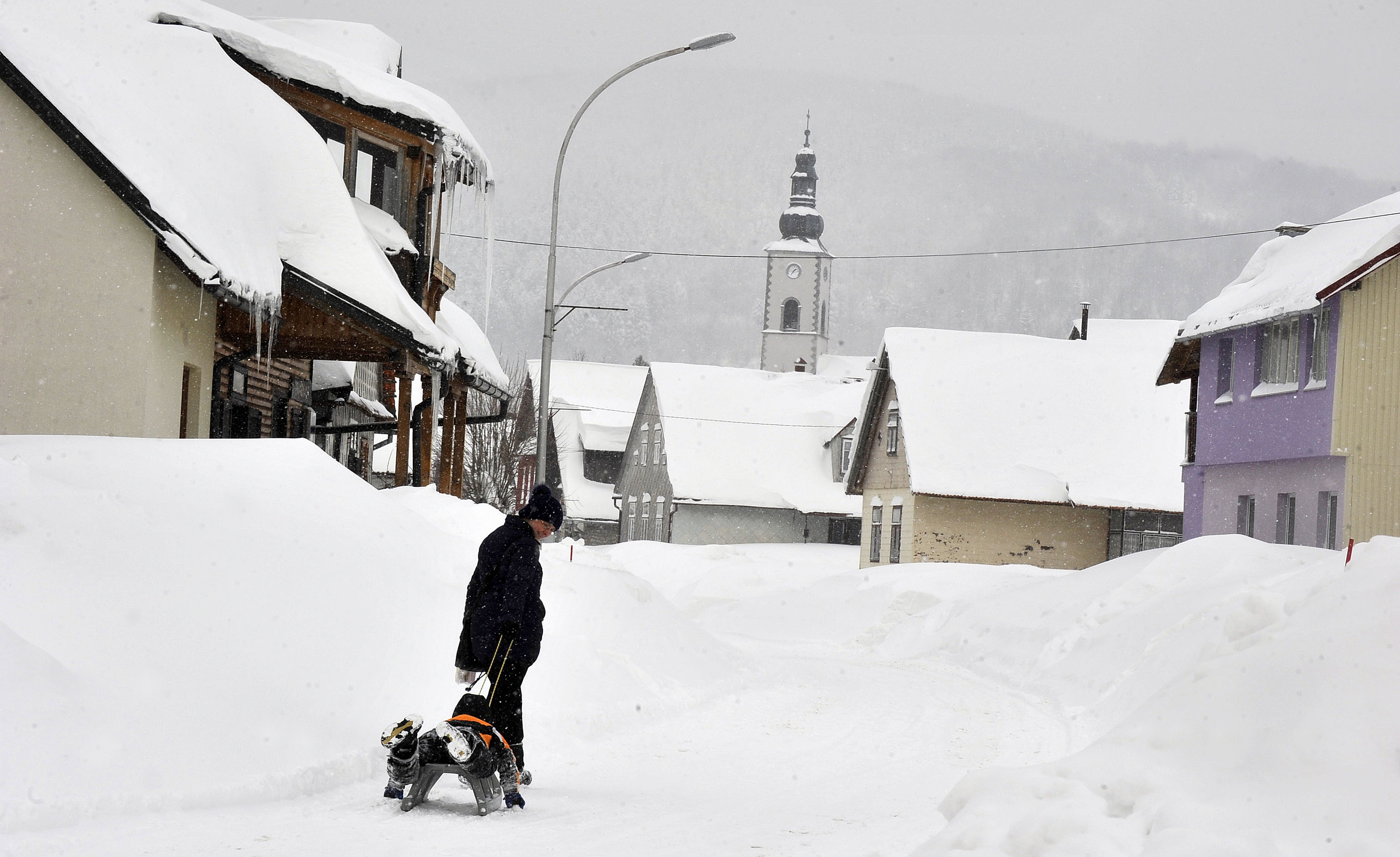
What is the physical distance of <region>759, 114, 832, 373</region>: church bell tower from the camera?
3900 inches

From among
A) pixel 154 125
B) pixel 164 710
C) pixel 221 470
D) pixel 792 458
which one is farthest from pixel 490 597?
pixel 792 458

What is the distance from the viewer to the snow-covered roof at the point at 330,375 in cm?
2475

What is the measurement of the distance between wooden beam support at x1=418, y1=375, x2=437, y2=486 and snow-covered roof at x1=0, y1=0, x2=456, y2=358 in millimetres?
1586

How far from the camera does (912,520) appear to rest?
36.7 metres

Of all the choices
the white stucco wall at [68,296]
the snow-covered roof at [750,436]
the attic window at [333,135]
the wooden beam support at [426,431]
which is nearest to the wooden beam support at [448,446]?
the wooden beam support at [426,431]

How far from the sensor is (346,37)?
2267 centimetres

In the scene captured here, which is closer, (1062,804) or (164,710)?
(1062,804)

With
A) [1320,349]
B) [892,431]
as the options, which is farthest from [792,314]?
[1320,349]

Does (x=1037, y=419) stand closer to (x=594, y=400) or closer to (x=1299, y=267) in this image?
(x=1299, y=267)

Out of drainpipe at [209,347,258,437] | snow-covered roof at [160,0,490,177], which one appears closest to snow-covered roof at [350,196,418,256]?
snow-covered roof at [160,0,490,177]

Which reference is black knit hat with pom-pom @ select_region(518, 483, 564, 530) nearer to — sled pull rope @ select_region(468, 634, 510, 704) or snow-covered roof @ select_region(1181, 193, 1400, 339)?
sled pull rope @ select_region(468, 634, 510, 704)

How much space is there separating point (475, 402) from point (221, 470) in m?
29.5

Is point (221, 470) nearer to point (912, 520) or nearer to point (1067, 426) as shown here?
point (912, 520)

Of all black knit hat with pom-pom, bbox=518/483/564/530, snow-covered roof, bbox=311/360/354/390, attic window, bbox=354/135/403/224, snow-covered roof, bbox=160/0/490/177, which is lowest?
black knit hat with pom-pom, bbox=518/483/564/530
